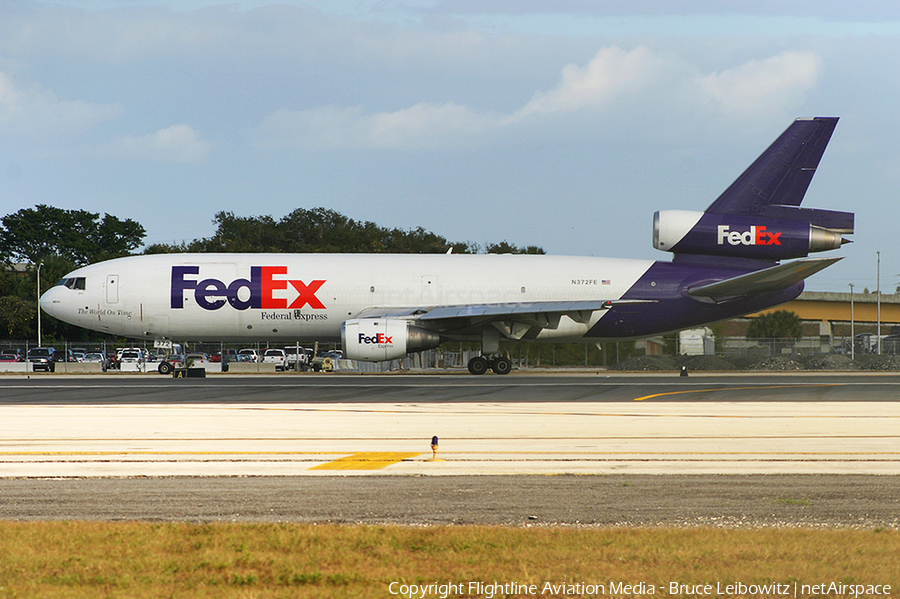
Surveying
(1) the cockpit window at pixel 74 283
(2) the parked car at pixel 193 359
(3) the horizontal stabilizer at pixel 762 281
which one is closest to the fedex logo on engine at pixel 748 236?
(3) the horizontal stabilizer at pixel 762 281

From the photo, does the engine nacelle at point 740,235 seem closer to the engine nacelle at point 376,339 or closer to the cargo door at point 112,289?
the engine nacelle at point 376,339

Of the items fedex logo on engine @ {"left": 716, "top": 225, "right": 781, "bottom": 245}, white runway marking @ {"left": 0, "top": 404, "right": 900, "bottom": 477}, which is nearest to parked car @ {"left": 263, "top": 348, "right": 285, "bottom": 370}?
fedex logo on engine @ {"left": 716, "top": 225, "right": 781, "bottom": 245}

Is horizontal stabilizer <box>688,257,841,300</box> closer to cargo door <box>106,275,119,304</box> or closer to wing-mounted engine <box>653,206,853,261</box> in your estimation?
wing-mounted engine <box>653,206,853,261</box>

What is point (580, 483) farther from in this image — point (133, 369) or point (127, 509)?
point (133, 369)

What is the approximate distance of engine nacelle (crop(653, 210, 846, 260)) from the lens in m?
34.2

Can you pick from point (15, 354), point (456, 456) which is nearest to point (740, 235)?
point (456, 456)

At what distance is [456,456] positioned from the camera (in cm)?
1192

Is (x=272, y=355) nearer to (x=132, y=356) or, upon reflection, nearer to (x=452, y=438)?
(x=132, y=356)

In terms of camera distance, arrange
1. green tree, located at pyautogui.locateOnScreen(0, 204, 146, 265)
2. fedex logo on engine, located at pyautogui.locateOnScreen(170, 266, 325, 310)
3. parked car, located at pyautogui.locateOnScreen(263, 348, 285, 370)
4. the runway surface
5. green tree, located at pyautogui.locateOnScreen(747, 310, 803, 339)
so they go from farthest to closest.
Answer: green tree, located at pyautogui.locateOnScreen(0, 204, 146, 265)
green tree, located at pyautogui.locateOnScreen(747, 310, 803, 339)
parked car, located at pyautogui.locateOnScreen(263, 348, 285, 370)
fedex logo on engine, located at pyautogui.locateOnScreen(170, 266, 325, 310)
the runway surface

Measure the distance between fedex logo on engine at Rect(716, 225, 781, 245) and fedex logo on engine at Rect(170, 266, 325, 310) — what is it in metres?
16.7

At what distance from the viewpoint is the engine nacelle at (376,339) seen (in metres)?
31.4

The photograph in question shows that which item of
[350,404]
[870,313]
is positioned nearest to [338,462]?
[350,404]

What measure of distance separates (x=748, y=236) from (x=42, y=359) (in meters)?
43.0

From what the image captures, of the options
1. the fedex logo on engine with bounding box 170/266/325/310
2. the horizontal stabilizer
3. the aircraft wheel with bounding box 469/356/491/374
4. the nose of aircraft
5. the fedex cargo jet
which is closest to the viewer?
the horizontal stabilizer
